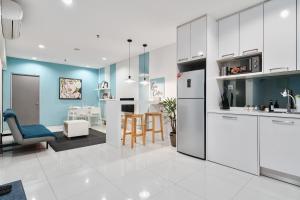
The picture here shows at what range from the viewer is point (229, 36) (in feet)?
9.76

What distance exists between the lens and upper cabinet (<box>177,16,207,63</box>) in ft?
9.90

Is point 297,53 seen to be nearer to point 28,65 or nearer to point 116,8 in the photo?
point 116,8

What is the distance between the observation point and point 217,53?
3.15m

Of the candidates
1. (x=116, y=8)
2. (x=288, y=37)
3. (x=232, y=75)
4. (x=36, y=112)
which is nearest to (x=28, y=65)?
(x=36, y=112)

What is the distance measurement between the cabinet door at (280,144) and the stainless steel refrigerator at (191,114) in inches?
37.5

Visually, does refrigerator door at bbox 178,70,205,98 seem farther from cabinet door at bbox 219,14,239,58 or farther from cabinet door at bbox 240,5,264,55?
cabinet door at bbox 240,5,264,55

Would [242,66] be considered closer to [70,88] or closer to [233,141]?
[233,141]

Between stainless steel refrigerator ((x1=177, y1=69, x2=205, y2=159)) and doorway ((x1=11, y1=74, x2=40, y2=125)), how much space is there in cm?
592

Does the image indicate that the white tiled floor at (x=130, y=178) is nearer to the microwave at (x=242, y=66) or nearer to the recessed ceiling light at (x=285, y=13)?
the microwave at (x=242, y=66)

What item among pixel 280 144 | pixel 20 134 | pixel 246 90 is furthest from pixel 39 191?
pixel 246 90

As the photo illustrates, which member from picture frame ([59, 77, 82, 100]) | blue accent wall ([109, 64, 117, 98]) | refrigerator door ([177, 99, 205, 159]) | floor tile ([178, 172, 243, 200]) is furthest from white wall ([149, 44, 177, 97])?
picture frame ([59, 77, 82, 100])

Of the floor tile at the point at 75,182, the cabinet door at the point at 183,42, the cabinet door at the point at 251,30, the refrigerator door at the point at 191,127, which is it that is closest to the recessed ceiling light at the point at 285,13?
the cabinet door at the point at 251,30

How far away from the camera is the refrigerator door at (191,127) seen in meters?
3.02

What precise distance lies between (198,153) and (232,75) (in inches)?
62.4
